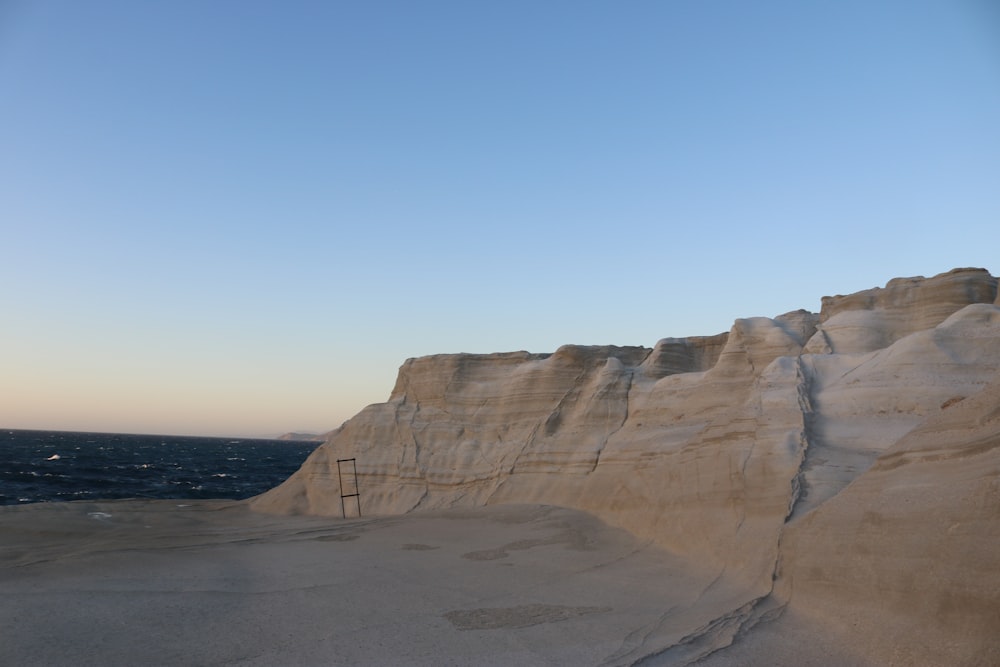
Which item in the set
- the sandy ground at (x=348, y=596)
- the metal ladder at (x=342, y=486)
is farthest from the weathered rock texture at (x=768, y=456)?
the sandy ground at (x=348, y=596)

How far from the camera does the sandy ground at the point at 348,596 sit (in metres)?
8.70

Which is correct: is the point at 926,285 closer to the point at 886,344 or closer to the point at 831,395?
the point at 886,344

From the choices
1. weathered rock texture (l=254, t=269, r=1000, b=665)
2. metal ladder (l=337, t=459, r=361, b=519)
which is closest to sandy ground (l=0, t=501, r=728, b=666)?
weathered rock texture (l=254, t=269, r=1000, b=665)

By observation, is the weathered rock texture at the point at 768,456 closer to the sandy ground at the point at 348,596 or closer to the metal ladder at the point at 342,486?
the metal ladder at the point at 342,486

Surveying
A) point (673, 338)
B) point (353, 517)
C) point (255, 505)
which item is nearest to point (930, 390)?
point (673, 338)

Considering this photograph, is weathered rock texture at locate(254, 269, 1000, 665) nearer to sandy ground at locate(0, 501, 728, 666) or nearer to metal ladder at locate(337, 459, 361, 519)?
metal ladder at locate(337, 459, 361, 519)

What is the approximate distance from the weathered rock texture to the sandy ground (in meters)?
1.00

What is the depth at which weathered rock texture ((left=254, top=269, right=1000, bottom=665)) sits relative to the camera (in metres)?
8.63

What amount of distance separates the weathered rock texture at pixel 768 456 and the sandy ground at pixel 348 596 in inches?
39.2

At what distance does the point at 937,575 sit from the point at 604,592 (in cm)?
497

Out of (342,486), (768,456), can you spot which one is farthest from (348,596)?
(342,486)

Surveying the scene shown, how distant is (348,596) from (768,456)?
27.4 ft

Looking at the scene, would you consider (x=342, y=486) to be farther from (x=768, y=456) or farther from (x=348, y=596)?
(x=768, y=456)

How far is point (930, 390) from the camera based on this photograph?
14.2 m
